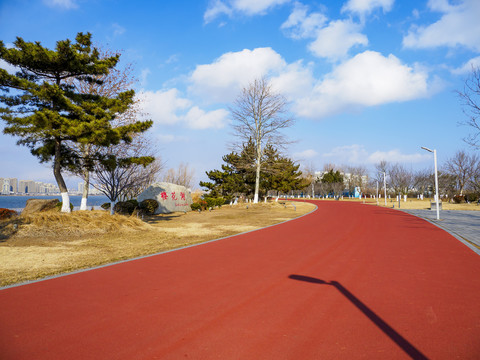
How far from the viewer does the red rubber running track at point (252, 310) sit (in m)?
3.46

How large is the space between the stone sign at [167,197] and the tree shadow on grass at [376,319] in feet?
65.3

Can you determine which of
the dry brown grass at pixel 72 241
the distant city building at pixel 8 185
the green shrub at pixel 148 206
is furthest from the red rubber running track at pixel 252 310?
the distant city building at pixel 8 185

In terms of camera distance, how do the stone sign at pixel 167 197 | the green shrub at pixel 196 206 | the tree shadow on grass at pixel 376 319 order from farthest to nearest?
the green shrub at pixel 196 206 < the stone sign at pixel 167 197 < the tree shadow on grass at pixel 376 319

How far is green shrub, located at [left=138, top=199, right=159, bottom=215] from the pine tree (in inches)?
328

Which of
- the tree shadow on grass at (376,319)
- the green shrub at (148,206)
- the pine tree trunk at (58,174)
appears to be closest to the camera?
the tree shadow on grass at (376,319)

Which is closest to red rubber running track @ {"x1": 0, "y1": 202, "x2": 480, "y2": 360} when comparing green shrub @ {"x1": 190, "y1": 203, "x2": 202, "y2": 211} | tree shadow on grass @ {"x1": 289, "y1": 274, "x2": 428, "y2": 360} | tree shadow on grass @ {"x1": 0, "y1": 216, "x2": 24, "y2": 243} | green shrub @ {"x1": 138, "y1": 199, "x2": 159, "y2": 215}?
tree shadow on grass @ {"x1": 289, "y1": 274, "x2": 428, "y2": 360}

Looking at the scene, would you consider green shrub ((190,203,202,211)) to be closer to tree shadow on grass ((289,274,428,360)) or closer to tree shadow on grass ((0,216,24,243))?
tree shadow on grass ((0,216,24,243))

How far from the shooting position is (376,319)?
4.27 meters

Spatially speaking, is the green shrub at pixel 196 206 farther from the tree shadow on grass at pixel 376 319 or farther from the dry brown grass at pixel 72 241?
the tree shadow on grass at pixel 376 319

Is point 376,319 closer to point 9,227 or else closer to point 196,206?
point 9,227

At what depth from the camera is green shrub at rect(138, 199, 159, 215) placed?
75.6ft

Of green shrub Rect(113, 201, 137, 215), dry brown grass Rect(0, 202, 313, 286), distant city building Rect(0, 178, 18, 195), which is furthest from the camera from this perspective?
distant city building Rect(0, 178, 18, 195)

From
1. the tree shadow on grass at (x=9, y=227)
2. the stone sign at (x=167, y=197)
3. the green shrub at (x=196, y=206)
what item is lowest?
the tree shadow on grass at (x=9, y=227)

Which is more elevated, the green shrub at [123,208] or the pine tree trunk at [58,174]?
the pine tree trunk at [58,174]
